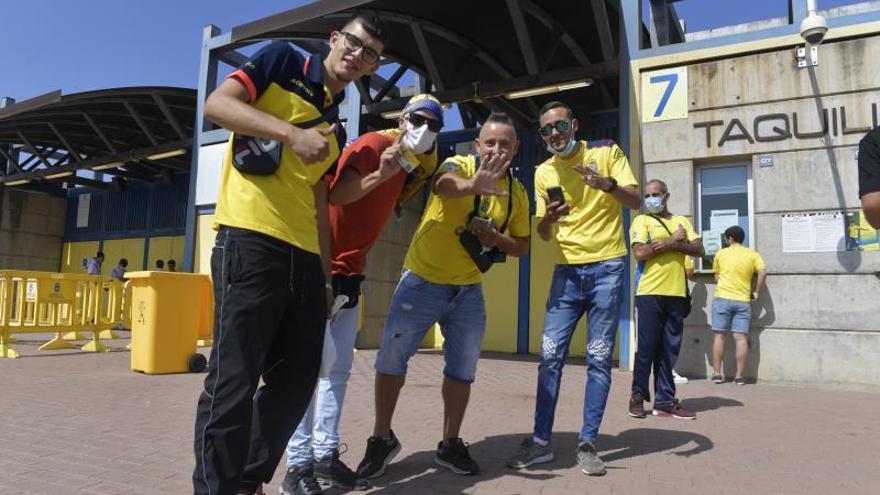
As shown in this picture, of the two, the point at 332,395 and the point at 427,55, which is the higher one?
the point at 427,55

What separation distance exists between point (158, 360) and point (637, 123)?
7019mm

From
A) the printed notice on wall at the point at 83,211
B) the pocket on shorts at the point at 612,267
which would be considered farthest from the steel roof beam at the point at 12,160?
the pocket on shorts at the point at 612,267

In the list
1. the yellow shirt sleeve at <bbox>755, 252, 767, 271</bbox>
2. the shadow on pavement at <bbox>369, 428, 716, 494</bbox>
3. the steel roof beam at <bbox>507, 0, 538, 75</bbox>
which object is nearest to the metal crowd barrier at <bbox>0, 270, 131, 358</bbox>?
the steel roof beam at <bbox>507, 0, 538, 75</bbox>

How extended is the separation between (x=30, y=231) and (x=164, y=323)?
1667cm

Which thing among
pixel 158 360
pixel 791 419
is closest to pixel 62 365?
pixel 158 360

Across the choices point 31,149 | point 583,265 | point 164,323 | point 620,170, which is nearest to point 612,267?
point 583,265

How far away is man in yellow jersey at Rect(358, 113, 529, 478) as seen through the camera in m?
3.28

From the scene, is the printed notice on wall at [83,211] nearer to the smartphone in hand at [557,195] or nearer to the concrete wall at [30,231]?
the concrete wall at [30,231]

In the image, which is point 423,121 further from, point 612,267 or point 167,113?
point 167,113

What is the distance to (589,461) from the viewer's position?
334cm

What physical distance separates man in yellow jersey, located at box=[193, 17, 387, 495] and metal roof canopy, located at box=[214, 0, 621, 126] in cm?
772

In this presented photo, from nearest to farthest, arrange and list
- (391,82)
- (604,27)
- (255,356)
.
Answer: (255,356), (604,27), (391,82)

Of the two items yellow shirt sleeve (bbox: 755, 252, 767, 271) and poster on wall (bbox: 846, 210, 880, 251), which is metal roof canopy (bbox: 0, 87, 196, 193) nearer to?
yellow shirt sleeve (bbox: 755, 252, 767, 271)

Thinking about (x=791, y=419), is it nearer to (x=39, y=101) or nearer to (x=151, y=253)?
(x=39, y=101)
